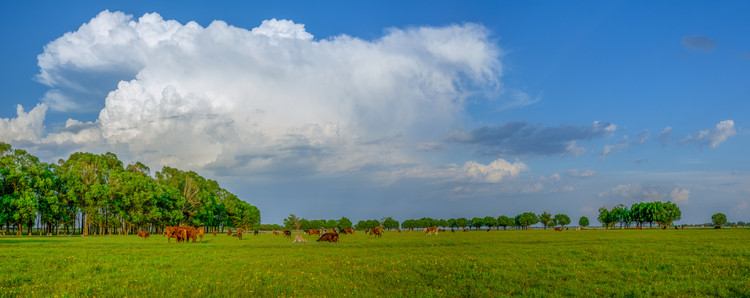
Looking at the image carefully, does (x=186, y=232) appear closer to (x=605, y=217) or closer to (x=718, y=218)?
(x=605, y=217)

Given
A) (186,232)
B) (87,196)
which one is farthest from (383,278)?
(87,196)

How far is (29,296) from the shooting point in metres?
12.6

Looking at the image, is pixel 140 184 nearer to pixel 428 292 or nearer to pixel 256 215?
pixel 256 215

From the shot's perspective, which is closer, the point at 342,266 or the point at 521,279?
the point at 521,279

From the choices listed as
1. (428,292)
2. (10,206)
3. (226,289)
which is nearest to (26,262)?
(226,289)

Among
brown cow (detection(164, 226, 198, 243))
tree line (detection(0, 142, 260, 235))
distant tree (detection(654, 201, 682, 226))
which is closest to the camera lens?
brown cow (detection(164, 226, 198, 243))

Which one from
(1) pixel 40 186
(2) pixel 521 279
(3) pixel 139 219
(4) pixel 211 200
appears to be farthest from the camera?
(4) pixel 211 200

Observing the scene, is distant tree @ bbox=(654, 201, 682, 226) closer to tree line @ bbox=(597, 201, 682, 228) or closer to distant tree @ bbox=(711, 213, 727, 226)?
tree line @ bbox=(597, 201, 682, 228)

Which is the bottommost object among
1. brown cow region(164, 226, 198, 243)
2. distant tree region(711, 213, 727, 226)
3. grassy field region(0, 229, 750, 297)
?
distant tree region(711, 213, 727, 226)

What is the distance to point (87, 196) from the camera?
7400 centimetres

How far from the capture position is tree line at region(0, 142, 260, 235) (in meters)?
66.9

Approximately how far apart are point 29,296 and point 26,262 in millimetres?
9688

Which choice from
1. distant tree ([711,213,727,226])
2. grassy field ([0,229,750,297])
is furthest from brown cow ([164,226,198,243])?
distant tree ([711,213,727,226])

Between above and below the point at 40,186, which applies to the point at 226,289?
below
